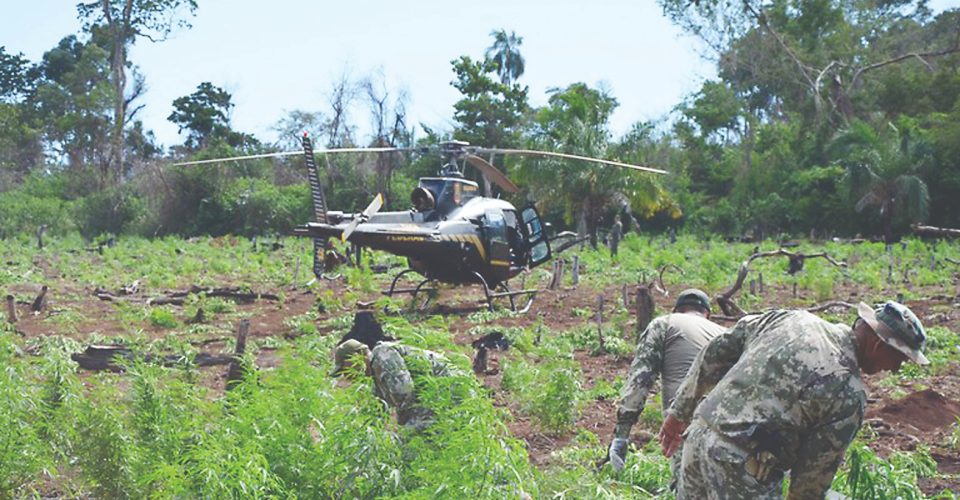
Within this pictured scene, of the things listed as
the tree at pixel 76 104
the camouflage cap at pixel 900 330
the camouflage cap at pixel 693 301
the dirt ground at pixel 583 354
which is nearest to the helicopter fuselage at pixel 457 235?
the dirt ground at pixel 583 354

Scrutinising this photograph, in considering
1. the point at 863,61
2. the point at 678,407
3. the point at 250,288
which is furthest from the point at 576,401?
the point at 863,61

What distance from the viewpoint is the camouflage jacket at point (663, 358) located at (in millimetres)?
6152

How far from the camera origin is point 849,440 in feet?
14.9

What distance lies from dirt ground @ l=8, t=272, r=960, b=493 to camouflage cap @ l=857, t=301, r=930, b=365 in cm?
280

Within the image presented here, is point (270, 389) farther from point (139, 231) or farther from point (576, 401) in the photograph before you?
point (139, 231)

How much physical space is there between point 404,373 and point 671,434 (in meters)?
1.49

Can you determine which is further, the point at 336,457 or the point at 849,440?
the point at 336,457

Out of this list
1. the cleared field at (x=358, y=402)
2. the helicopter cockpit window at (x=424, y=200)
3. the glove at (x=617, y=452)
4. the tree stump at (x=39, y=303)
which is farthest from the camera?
the helicopter cockpit window at (x=424, y=200)

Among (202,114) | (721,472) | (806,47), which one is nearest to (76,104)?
(202,114)

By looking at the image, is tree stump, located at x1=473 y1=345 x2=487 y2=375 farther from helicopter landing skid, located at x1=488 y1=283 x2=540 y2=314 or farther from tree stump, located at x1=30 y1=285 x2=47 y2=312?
tree stump, located at x1=30 y1=285 x2=47 y2=312

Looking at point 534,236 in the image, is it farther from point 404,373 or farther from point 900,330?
point 900,330

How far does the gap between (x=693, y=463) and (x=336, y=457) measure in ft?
5.55

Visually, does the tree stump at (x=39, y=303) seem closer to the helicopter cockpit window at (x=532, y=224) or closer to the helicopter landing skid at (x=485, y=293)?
the helicopter landing skid at (x=485, y=293)

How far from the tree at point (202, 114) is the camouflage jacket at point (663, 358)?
49.1 metres
